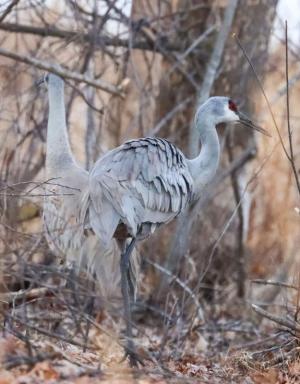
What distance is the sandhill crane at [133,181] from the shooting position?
6637 millimetres

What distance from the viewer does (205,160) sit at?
7.45 metres

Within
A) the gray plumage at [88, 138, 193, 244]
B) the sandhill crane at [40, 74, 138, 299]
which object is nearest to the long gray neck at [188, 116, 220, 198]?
the gray plumage at [88, 138, 193, 244]

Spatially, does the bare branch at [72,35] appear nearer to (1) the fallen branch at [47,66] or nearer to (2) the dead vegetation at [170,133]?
(2) the dead vegetation at [170,133]

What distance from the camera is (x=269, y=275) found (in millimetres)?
12281

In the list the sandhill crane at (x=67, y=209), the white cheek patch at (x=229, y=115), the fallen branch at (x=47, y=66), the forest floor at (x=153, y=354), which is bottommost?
the forest floor at (x=153, y=354)

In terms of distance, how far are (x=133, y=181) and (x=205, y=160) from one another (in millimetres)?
875

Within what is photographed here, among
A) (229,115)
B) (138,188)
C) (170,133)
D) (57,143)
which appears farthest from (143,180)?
(170,133)

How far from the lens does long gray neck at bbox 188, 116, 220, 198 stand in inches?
291

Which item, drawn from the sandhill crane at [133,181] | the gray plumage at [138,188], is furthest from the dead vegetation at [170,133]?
the gray plumage at [138,188]

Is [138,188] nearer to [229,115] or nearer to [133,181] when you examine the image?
[133,181]

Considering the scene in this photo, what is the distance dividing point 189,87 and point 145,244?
189 centimetres

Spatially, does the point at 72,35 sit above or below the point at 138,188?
above

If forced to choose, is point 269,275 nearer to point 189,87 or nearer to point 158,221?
point 189,87

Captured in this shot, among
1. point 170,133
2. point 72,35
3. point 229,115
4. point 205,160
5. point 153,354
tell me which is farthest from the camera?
point 170,133
